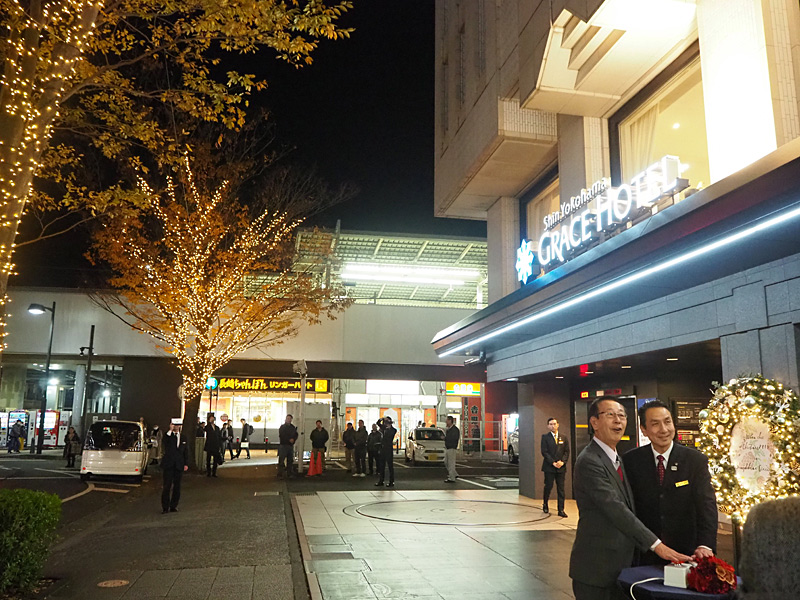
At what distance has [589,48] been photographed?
1116 cm

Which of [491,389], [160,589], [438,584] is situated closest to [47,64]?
[160,589]

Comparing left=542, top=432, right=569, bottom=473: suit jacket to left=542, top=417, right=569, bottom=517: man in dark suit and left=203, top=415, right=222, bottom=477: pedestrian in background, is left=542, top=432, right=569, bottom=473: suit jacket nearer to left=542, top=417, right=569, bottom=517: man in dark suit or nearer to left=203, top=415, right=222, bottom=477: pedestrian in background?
left=542, top=417, right=569, bottom=517: man in dark suit

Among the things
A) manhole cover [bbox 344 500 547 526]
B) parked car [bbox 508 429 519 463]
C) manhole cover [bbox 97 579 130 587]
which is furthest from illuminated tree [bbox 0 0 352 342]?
parked car [bbox 508 429 519 463]

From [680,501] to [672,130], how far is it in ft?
26.2

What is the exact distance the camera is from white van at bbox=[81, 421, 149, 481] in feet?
62.4

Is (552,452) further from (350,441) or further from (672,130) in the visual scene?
(350,441)

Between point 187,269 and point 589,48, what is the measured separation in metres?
15.1

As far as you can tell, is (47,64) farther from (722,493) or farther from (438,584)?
(722,493)

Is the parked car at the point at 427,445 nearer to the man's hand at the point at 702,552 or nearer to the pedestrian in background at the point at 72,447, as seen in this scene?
the pedestrian in background at the point at 72,447

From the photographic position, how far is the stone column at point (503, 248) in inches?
665

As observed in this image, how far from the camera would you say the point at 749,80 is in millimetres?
8000

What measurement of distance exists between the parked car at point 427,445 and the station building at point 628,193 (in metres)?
8.98

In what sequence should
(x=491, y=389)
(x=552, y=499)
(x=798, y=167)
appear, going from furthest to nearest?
(x=491, y=389) < (x=552, y=499) < (x=798, y=167)

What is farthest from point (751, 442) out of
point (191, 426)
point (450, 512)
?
point (191, 426)
